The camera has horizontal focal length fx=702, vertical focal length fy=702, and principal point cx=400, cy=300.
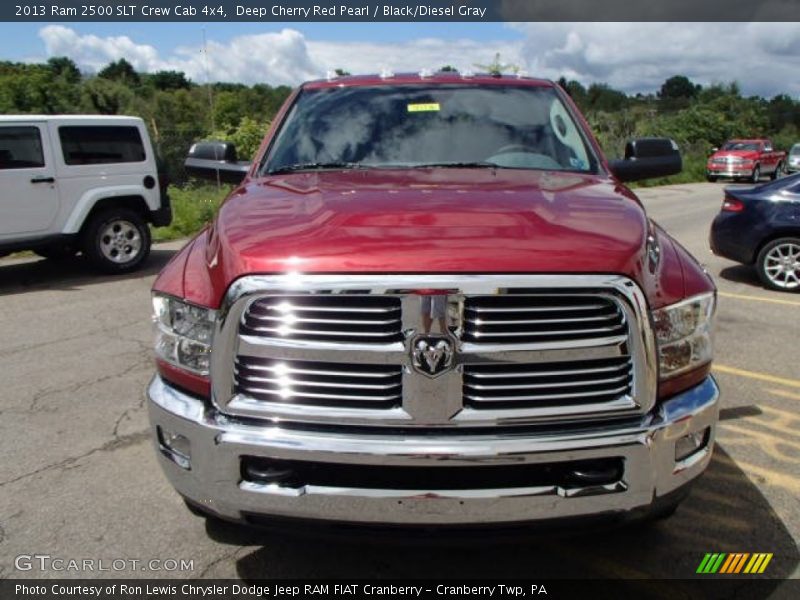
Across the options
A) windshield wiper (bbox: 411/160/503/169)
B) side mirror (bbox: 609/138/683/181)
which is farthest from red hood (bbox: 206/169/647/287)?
side mirror (bbox: 609/138/683/181)

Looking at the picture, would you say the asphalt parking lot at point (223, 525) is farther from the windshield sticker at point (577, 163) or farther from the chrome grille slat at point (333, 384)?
the windshield sticker at point (577, 163)

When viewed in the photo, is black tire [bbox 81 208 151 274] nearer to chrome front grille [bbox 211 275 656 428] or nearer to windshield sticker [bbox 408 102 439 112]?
windshield sticker [bbox 408 102 439 112]

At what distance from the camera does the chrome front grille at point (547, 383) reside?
2.17 metres

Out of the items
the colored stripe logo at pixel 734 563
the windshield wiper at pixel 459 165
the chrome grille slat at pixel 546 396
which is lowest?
the colored stripe logo at pixel 734 563

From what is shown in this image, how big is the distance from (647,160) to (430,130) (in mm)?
1384

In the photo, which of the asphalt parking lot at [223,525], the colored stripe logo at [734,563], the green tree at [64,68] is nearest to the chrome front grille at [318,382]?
the asphalt parking lot at [223,525]

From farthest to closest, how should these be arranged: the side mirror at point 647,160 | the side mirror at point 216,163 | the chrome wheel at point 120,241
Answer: the chrome wheel at point 120,241 → the side mirror at point 216,163 → the side mirror at point 647,160

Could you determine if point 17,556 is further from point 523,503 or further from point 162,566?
point 523,503

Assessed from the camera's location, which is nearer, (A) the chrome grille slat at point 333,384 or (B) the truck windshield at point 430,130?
(A) the chrome grille slat at point 333,384

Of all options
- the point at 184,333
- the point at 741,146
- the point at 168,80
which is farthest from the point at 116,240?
the point at 168,80

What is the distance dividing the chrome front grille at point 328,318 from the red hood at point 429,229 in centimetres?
9

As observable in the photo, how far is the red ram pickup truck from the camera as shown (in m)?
2.11

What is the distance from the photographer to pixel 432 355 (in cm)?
209

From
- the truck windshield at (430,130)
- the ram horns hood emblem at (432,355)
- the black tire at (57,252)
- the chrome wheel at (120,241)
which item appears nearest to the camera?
the ram horns hood emblem at (432,355)
